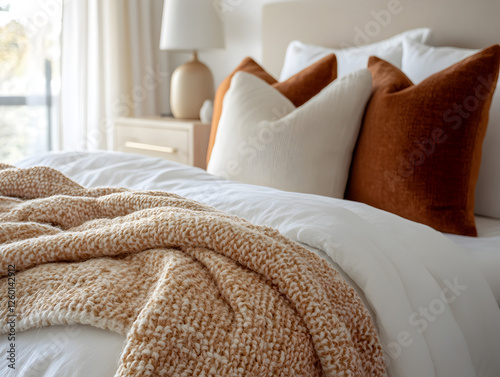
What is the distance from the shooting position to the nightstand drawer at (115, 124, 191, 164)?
2.72 m

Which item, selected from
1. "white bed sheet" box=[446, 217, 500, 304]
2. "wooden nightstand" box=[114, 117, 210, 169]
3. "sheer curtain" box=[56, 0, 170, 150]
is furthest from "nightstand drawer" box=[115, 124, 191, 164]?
"white bed sheet" box=[446, 217, 500, 304]

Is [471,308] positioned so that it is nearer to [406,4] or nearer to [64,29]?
[406,4]

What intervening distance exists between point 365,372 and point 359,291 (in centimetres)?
15

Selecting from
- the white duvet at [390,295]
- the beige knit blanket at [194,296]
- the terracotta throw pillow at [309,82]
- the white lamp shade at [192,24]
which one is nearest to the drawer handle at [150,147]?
the white lamp shade at [192,24]

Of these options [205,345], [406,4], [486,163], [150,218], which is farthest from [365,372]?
[406,4]

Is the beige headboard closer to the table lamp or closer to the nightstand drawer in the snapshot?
the table lamp

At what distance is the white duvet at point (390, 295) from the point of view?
0.67 m

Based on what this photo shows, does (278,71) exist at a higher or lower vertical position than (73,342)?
higher

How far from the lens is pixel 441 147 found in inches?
52.5

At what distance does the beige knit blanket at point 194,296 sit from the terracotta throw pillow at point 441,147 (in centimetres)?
60

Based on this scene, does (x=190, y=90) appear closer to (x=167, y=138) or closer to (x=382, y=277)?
(x=167, y=138)

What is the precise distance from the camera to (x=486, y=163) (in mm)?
1505

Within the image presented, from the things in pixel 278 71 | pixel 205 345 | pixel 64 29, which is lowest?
pixel 205 345

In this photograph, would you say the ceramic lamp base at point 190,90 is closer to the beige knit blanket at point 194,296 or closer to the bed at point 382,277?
the bed at point 382,277
